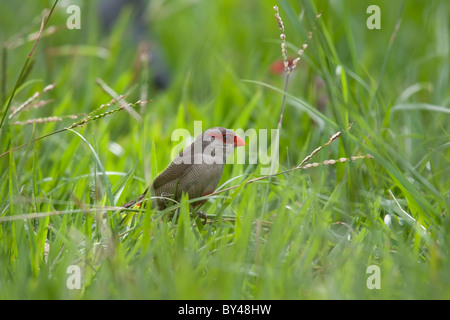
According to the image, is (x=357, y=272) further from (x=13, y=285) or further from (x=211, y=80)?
(x=211, y=80)

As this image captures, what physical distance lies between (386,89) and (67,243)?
8.75 feet

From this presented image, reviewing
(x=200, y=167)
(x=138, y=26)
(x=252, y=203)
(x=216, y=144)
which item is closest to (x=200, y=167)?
(x=200, y=167)

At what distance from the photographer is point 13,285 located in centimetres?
180

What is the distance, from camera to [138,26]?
17.6 feet

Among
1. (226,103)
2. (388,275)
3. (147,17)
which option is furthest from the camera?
(147,17)

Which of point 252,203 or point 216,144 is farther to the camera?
point 216,144

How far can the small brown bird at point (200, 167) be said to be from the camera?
2.34 metres

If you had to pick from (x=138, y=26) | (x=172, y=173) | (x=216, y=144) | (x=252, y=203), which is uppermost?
(x=138, y=26)

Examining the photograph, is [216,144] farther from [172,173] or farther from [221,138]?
[172,173]

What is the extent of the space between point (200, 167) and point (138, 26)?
334 centimetres

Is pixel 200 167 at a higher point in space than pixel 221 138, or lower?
lower

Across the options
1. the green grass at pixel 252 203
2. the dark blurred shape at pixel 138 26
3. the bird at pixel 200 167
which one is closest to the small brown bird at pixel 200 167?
the bird at pixel 200 167

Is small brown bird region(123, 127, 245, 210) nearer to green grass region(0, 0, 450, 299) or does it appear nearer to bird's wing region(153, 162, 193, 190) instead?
bird's wing region(153, 162, 193, 190)
